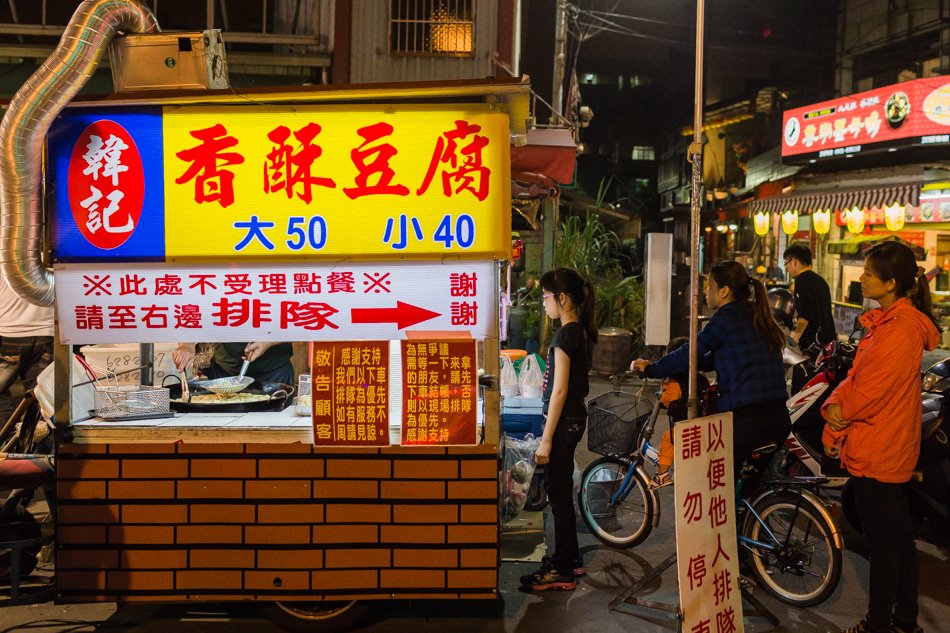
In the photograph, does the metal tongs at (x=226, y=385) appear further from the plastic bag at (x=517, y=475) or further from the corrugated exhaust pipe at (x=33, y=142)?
the plastic bag at (x=517, y=475)

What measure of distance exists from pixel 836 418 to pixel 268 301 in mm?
3373

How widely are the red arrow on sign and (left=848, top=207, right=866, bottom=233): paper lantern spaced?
14.0 m

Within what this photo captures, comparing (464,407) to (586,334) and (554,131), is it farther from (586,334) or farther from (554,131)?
(554,131)

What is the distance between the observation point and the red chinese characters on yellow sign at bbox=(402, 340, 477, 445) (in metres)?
4.19

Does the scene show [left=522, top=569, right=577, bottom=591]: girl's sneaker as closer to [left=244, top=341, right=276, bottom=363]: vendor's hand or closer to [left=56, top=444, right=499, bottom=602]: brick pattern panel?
[left=56, top=444, right=499, bottom=602]: brick pattern panel

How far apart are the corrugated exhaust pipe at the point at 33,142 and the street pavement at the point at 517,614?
205 cm

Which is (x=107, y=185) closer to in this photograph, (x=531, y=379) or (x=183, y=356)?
(x=183, y=356)

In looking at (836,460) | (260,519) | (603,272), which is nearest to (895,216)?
(603,272)

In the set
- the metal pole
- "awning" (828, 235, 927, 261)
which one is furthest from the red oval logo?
"awning" (828, 235, 927, 261)

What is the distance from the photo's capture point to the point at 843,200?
15609 mm

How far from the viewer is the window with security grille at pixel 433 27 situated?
993 cm

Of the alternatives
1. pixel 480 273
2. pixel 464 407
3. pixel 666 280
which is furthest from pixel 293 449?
pixel 666 280

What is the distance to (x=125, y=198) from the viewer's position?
419 cm

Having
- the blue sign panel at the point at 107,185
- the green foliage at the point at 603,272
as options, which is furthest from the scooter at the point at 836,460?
the green foliage at the point at 603,272
